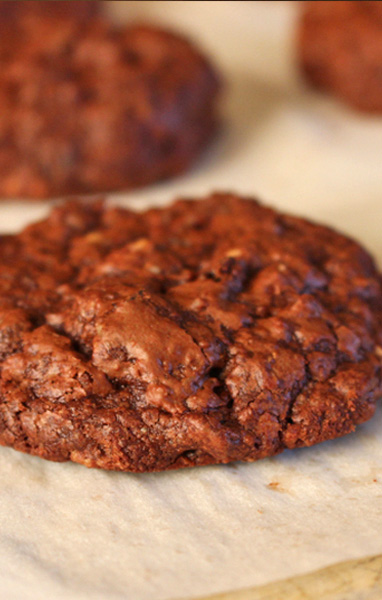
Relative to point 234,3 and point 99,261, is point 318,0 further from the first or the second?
point 99,261

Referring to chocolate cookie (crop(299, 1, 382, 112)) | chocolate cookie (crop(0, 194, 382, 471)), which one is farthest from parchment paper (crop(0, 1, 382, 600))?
chocolate cookie (crop(299, 1, 382, 112))

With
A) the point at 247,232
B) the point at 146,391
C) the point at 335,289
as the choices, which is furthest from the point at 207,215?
the point at 146,391

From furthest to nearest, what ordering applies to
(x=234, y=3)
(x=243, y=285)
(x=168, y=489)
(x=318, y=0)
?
(x=234, y=3) < (x=318, y=0) < (x=243, y=285) < (x=168, y=489)

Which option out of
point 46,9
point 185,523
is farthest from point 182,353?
point 46,9

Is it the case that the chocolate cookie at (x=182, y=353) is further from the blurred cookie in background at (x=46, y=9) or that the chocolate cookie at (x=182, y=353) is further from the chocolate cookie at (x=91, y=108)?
the blurred cookie in background at (x=46, y=9)

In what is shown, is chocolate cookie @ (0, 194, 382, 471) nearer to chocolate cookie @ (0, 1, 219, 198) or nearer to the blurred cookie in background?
chocolate cookie @ (0, 1, 219, 198)

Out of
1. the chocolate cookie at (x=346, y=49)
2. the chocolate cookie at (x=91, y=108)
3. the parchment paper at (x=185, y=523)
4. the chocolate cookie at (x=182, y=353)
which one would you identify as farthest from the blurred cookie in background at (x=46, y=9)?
the parchment paper at (x=185, y=523)
